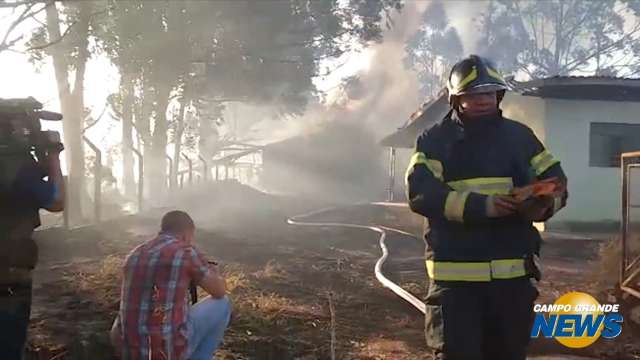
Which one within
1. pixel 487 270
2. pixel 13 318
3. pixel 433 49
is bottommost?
pixel 13 318

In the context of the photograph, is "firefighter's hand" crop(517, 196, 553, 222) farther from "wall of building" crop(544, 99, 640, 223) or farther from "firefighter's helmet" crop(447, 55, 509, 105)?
"wall of building" crop(544, 99, 640, 223)

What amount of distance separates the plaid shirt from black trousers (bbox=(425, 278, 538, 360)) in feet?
4.23

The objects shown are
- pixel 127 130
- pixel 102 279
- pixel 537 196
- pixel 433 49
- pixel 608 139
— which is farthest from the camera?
pixel 433 49

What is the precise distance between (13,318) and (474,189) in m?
2.10

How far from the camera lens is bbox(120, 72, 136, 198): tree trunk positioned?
2305 centimetres

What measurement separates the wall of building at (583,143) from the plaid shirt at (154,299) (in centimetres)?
1159

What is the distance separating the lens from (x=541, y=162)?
244 centimetres

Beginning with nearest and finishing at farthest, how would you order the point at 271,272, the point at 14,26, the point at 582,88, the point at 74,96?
1. the point at 271,272
2. the point at 14,26
3. the point at 582,88
4. the point at 74,96

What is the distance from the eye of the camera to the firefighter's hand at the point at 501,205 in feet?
7.47

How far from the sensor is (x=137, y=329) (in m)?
2.98

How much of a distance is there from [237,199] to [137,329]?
3041cm

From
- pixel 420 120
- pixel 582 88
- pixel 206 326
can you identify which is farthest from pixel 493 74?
pixel 420 120

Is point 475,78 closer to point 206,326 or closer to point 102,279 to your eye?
point 206,326

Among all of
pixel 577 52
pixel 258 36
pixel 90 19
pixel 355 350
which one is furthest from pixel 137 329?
pixel 577 52
